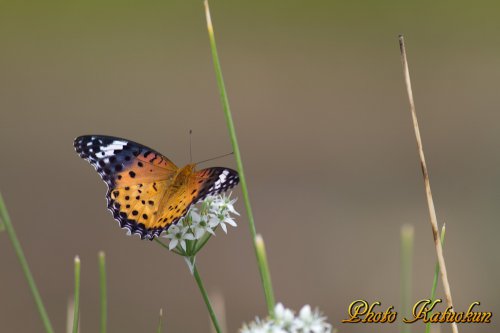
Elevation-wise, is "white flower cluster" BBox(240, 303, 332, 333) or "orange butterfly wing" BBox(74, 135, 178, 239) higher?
"orange butterfly wing" BBox(74, 135, 178, 239)

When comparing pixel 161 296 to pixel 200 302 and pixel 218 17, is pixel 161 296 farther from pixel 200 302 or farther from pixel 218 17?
pixel 218 17

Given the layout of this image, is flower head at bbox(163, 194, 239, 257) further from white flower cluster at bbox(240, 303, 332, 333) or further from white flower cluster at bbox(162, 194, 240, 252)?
white flower cluster at bbox(240, 303, 332, 333)

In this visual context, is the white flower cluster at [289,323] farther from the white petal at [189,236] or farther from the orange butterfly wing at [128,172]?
the orange butterfly wing at [128,172]

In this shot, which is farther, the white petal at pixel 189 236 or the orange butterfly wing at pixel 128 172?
the orange butterfly wing at pixel 128 172

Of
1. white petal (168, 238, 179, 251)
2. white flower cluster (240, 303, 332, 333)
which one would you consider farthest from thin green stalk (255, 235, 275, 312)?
white petal (168, 238, 179, 251)

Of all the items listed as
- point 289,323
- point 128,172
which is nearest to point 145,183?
point 128,172

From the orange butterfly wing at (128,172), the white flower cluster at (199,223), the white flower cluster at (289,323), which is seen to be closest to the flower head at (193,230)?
the white flower cluster at (199,223)
